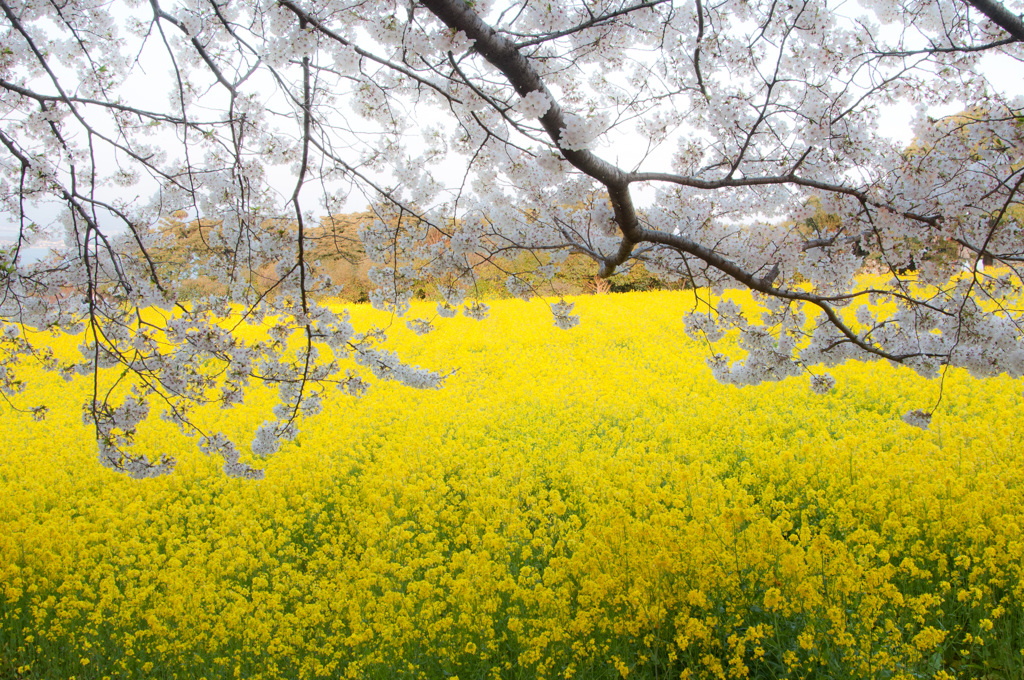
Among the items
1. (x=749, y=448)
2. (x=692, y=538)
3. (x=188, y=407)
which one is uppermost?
(x=749, y=448)

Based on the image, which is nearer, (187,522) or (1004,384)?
(187,522)

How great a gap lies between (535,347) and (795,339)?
287 inches

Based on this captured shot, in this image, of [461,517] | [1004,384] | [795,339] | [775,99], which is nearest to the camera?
[775,99]

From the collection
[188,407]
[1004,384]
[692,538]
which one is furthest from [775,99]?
[1004,384]

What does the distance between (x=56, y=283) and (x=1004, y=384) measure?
1046 centimetres

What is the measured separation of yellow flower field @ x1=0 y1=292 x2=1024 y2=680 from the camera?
2.98 m

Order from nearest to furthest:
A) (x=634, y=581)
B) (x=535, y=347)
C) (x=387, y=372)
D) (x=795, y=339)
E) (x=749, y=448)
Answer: (x=634, y=581) → (x=387, y=372) → (x=795, y=339) → (x=749, y=448) → (x=535, y=347)

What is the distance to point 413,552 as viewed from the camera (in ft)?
13.2

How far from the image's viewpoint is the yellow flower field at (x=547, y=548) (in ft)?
9.77

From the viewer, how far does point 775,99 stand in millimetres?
3580

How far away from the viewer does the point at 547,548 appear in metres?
3.90

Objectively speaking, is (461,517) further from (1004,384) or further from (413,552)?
(1004,384)

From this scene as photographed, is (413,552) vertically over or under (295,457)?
under

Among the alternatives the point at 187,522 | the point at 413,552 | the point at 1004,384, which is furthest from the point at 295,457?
the point at 1004,384
